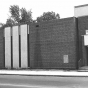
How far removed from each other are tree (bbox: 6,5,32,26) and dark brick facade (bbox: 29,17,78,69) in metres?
40.7

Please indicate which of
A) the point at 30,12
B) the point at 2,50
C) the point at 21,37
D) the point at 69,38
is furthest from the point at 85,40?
the point at 30,12

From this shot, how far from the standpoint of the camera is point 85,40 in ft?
95.5

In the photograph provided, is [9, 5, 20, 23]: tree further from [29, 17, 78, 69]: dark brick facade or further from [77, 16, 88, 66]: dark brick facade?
[77, 16, 88, 66]: dark brick facade

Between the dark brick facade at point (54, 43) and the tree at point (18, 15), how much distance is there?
40657 mm

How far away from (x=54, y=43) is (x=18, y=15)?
46.2m

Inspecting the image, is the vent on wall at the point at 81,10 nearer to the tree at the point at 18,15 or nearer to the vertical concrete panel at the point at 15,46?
the vertical concrete panel at the point at 15,46

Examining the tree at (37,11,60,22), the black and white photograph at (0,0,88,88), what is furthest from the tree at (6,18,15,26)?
the black and white photograph at (0,0,88,88)

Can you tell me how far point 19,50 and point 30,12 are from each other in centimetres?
4211

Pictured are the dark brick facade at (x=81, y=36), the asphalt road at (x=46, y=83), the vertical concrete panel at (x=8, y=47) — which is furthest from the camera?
the vertical concrete panel at (x=8, y=47)

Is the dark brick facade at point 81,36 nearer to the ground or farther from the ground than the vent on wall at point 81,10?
nearer to the ground

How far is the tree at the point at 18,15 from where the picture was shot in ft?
238

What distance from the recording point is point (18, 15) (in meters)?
74.3

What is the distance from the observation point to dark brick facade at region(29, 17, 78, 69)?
29.3 meters

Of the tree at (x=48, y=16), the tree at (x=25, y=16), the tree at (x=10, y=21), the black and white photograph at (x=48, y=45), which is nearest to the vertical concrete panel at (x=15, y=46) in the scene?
the black and white photograph at (x=48, y=45)
